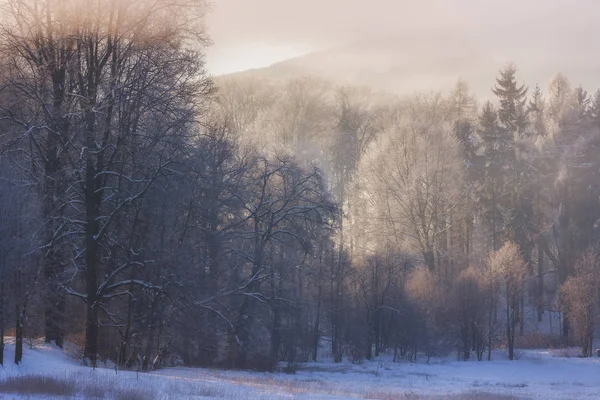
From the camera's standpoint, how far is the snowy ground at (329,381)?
12.9m

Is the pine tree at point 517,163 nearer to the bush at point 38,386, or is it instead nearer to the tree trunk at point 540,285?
the tree trunk at point 540,285

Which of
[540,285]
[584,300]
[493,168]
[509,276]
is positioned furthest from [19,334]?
[540,285]

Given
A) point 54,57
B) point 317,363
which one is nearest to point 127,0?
point 54,57

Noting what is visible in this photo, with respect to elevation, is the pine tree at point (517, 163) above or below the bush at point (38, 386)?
above

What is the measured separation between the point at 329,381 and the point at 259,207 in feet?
32.0

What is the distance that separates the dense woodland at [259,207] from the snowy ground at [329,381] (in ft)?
5.24

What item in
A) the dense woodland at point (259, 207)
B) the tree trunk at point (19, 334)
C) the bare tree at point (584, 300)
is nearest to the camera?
the tree trunk at point (19, 334)

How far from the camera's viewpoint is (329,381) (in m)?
27.0

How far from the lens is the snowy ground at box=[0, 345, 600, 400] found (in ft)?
42.2

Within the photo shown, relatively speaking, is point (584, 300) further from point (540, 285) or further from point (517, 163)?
point (517, 163)

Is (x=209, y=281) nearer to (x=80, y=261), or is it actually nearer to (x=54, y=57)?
(x=80, y=261)

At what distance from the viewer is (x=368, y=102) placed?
66000mm

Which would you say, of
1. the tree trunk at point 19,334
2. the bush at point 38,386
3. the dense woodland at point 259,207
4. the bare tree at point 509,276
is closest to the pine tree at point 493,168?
the dense woodland at point 259,207

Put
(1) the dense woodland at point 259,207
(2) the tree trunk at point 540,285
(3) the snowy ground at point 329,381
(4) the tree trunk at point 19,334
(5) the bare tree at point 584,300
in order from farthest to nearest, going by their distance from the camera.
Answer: (2) the tree trunk at point 540,285 → (5) the bare tree at point 584,300 → (1) the dense woodland at point 259,207 → (4) the tree trunk at point 19,334 → (3) the snowy ground at point 329,381
